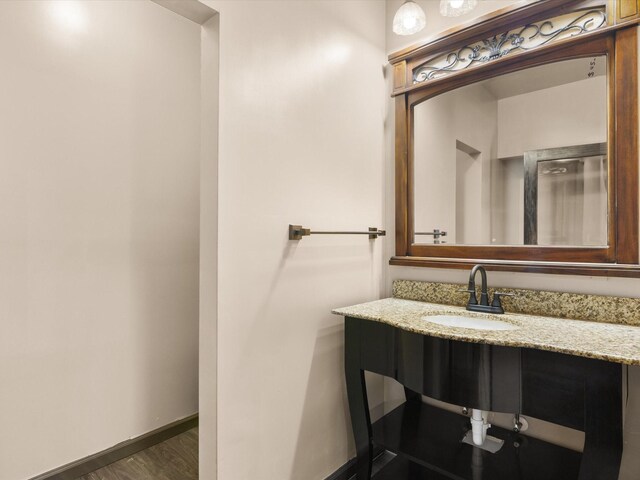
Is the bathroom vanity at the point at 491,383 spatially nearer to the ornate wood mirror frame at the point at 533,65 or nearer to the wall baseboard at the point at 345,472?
the wall baseboard at the point at 345,472

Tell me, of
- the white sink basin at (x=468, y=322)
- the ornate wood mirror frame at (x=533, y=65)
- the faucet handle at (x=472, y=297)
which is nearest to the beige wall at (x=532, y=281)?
the ornate wood mirror frame at (x=533, y=65)

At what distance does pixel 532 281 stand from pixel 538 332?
0.41 meters

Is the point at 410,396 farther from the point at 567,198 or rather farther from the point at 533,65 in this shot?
the point at 533,65

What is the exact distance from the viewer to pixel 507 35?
1604mm

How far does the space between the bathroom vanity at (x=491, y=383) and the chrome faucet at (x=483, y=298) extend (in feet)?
0.17

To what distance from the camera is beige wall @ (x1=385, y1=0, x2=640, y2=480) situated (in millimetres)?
1326

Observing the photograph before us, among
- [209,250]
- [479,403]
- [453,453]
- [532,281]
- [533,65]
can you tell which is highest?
[533,65]

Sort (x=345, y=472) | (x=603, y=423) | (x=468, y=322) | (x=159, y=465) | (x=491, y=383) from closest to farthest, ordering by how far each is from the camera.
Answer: (x=603, y=423) → (x=491, y=383) → (x=468, y=322) → (x=345, y=472) → (x=159, y=465)

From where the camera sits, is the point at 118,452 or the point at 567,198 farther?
the point at 118,452

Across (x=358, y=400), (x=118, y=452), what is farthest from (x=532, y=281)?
(x=118, y=452)

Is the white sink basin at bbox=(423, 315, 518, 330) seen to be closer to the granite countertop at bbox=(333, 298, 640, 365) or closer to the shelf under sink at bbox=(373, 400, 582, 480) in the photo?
the granite countertop at bbox=(333, 298, 640, 365)

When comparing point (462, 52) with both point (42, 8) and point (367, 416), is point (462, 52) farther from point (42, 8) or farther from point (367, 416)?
point (42, 8)

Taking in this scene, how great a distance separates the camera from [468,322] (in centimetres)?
152

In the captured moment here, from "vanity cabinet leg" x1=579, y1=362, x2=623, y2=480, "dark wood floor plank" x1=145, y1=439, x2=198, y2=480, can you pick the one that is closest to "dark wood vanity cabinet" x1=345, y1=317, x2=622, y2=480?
"vanity cabinet leg" x1=579, y1=362, x2=623, y2=480
